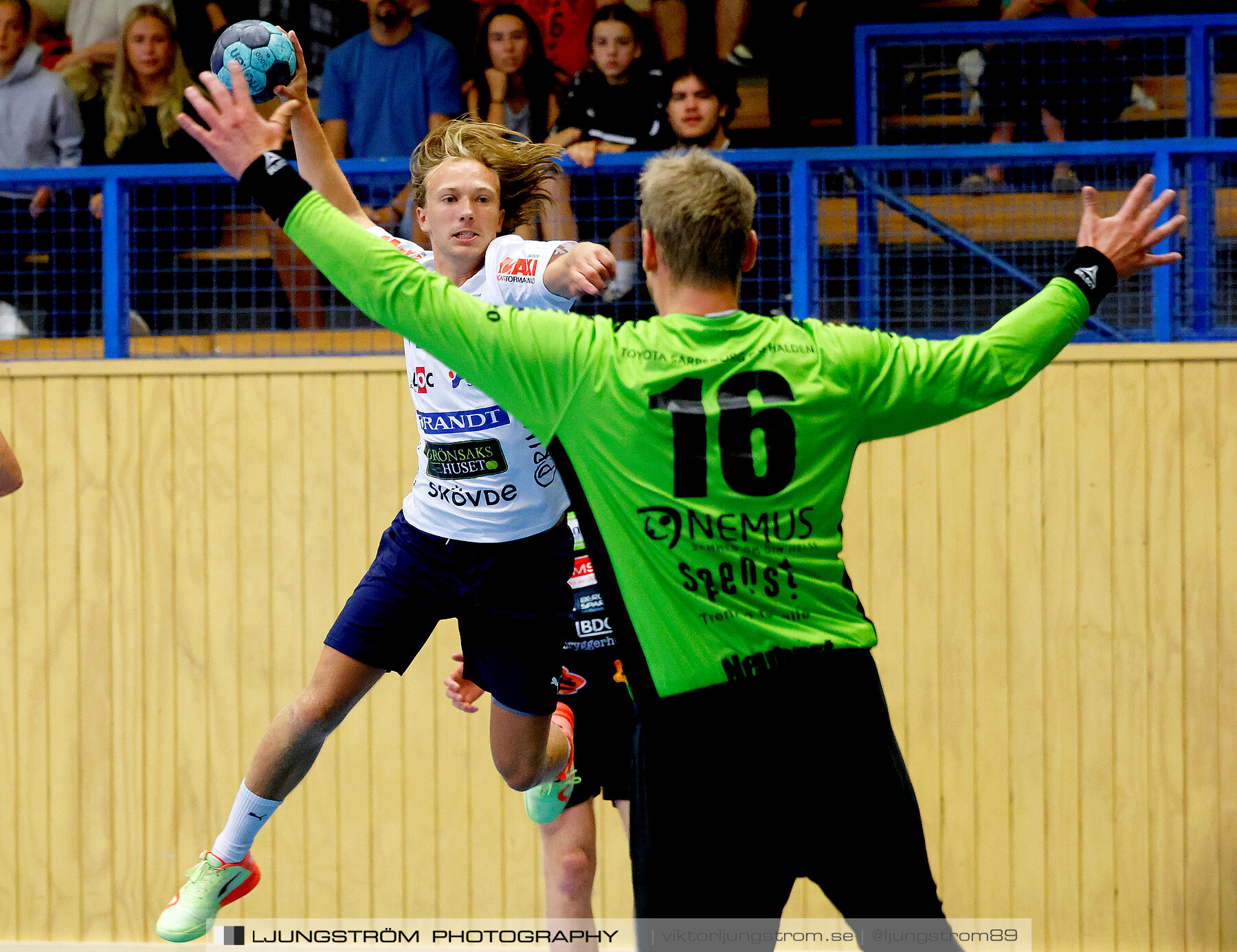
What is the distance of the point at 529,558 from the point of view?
374cm

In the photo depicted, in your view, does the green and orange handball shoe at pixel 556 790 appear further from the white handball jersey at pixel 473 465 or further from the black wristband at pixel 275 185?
the black wristband at pixel 275 185

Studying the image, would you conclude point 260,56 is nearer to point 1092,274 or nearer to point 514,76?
point 1092,274

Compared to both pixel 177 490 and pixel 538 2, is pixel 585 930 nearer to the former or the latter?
pixel 177 490

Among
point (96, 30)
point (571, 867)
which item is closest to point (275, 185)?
point (571, 867)

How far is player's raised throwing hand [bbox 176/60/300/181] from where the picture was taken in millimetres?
2504

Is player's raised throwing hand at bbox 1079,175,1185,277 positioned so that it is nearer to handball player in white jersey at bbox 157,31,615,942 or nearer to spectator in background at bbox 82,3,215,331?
handball player in white jersey at bbox 157,31,615,942

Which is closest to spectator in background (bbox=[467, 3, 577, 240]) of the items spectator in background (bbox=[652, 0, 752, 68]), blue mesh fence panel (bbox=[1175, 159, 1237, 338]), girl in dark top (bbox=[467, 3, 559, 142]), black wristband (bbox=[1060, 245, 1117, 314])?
girl in dark top (bbox=[467, 3, 559, 142])

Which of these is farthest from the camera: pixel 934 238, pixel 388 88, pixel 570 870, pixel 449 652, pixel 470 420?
pixel 388 88

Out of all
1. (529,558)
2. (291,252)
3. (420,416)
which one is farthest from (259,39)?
(291,252)

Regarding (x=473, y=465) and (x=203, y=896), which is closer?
(x=473, y=465)

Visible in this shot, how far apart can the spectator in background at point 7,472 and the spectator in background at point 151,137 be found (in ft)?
7.73

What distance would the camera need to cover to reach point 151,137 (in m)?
6.38

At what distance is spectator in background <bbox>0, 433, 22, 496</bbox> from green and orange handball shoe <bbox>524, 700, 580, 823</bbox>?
1.74m

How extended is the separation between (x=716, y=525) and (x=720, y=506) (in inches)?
1.4
